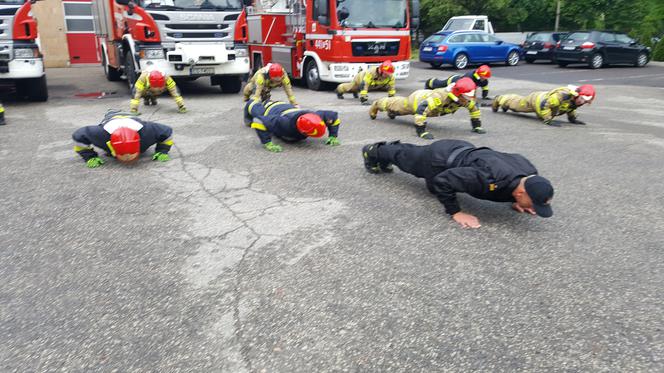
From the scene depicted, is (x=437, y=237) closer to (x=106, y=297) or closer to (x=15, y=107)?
(x=106, y=297)

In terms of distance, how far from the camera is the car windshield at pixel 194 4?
11.6 meters

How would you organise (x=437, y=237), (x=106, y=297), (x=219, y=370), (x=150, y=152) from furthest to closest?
(x=150, y=152)
(x=437, y=237)
(x=106, y=297)
(x=219, y=370)

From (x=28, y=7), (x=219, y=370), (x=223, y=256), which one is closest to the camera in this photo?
(x=219, y=370)

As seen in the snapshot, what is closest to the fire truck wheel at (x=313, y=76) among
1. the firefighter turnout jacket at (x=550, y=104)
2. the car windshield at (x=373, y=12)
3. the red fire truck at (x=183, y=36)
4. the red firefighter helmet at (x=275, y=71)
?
the car windshield at (x=373, y=12)

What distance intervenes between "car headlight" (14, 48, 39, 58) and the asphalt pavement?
4.14 metres

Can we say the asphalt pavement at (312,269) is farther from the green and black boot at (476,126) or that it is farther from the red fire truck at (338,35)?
the red fire truck at (338,35)

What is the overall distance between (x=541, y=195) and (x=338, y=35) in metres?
10.4

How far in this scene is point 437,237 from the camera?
448 cm

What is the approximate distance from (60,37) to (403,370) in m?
22.7

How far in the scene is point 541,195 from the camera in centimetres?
407

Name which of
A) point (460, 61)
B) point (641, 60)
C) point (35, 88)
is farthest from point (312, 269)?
point (641, 60)

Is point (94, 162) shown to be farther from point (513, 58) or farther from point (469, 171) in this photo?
point (513, 58)

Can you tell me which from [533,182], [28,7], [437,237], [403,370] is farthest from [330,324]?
[28,7]

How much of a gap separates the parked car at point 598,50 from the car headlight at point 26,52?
2034 centimetres
